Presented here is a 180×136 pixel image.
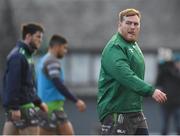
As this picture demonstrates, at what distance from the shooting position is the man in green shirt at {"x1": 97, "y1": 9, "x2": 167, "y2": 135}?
972 cm

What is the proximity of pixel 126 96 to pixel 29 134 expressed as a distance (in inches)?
98.8

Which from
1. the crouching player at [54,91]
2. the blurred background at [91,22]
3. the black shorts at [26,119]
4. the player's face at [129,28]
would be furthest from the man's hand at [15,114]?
the blurred background at [91,22]

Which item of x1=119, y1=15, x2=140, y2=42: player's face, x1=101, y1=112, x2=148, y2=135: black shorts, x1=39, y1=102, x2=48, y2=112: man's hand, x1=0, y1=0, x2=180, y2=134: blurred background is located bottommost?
x1=0, y1=0, x2=180, y2=134: blurred background

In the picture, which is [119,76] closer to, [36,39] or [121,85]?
[121,85]

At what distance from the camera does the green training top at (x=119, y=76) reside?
31.6ft

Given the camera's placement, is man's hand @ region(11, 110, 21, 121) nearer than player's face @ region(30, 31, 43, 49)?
Yes

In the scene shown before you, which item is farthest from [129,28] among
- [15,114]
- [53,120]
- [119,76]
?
[53,120]

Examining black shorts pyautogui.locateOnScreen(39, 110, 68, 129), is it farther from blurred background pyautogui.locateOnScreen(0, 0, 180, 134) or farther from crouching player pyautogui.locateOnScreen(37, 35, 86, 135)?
blurred background pyautogui.locateOnScreen(0, 0, 180, 134)

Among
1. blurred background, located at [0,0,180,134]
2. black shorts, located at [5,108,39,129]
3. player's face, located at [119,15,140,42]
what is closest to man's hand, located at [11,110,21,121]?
black shorts, located at [5,108,39,129]

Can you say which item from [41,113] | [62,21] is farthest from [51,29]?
[41,113]

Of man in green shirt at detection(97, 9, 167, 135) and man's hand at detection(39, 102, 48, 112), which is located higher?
man in green shirt at detection(97, 9, 167, 135)

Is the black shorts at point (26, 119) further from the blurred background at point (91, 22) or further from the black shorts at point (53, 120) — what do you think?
the blurred background at point (91, 22)

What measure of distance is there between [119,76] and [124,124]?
582 millimetres

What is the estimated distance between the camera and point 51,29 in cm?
2516
